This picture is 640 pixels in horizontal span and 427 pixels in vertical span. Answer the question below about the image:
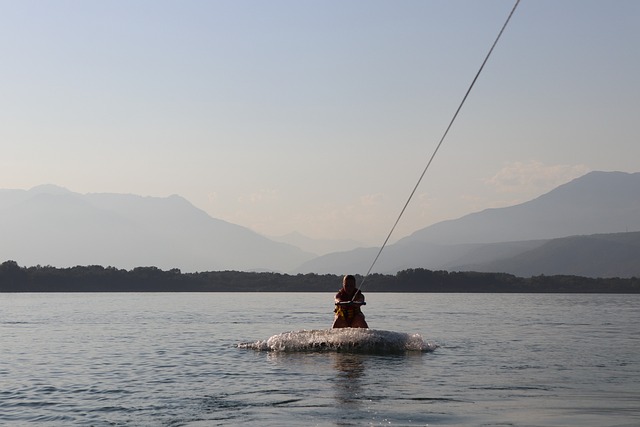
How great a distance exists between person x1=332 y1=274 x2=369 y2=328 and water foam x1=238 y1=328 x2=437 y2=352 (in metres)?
0.49

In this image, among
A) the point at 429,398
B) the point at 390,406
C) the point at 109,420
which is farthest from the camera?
the point at 429,398

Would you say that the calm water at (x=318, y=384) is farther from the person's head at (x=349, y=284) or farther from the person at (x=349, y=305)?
the person's head at (x=349, y=284)

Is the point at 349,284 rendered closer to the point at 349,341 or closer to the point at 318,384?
the point at 349,341

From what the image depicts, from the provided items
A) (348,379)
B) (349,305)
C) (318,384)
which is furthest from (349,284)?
(318,384)

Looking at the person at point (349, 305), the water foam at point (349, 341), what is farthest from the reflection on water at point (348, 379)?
the person at point (349, 305)

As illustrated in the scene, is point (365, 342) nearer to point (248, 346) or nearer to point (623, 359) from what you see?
point (248, 346)

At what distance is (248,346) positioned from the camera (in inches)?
1148

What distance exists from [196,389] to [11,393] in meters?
3.79

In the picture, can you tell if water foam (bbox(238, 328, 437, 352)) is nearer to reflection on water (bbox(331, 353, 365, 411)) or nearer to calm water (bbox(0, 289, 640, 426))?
calm water (bbox(0, 289, 640, 426))

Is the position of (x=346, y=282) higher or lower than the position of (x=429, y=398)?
higher

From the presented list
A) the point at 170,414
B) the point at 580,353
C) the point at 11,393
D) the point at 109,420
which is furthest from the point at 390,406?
the point at 580,353

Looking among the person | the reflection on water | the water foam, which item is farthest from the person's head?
the reflection on water

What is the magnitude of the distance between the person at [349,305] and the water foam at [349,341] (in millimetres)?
495

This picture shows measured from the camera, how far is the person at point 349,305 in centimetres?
2753
